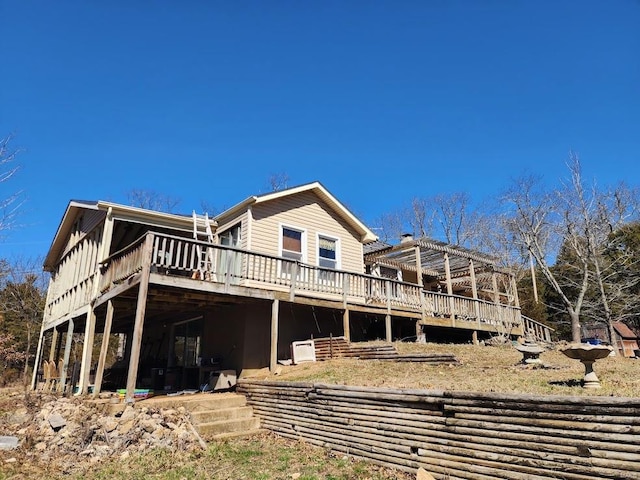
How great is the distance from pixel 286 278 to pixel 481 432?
344 inches

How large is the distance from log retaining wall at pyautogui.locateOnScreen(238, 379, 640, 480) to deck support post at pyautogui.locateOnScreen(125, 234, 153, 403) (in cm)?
356

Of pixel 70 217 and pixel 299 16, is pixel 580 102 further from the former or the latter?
pixel 70 217

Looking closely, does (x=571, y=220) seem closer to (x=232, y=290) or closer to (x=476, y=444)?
(x=232, y=290)

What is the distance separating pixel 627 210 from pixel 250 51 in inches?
756

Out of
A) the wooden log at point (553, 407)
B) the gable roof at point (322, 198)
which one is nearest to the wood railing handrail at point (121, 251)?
the gable roof at point (322, 198)

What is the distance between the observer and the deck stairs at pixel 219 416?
789 cm

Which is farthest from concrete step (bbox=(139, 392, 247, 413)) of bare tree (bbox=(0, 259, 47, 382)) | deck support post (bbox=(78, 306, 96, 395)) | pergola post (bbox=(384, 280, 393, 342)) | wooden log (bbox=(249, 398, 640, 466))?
bare tree (bbox=(0, 259, 47, 382))

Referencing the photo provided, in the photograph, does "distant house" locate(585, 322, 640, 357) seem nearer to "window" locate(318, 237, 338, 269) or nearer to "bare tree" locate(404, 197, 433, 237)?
"bare tree" locate(404, 197, 433, 237)

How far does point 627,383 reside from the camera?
628 cm

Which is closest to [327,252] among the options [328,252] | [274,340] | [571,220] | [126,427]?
[328,252]

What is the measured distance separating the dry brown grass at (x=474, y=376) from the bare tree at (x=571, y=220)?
1156 centimetres

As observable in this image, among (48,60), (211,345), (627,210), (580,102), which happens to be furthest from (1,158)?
(627,210)

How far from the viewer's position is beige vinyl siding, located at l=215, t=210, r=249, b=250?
13.5 m

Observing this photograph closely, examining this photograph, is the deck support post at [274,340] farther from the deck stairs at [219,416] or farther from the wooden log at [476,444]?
the wooden log at [476,444]
